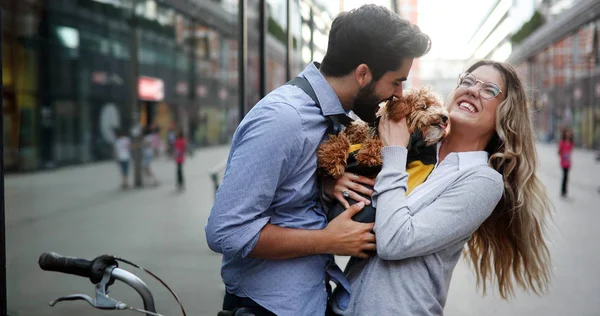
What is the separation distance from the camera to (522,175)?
2121 millimetres

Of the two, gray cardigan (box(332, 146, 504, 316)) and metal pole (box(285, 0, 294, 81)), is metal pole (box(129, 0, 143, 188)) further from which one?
gray cardigan (box(332, 146, 504, 316))

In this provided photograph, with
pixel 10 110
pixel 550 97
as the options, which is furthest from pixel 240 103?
pixel 550 97

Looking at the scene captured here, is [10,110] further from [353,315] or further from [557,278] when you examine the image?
[557,278]

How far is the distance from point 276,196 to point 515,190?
0.90 meters

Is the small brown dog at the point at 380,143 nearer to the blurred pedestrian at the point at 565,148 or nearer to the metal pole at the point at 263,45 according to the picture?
the metal pole at the point at 263,45

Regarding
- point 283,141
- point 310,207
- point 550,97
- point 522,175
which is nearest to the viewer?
point 283,141

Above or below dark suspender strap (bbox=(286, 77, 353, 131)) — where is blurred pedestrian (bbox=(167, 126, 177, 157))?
below

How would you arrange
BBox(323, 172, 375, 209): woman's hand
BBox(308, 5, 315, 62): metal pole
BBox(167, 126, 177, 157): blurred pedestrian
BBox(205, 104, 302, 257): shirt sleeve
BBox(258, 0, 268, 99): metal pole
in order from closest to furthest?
BBox(205, 104, 302, 257): shirt sleeve, BBox(323, 172, 375, 209): woman's hand, BBox(258, 0, 268, 99): metal pole, BBox(167, 126, 177, 157): blurred pedestrian, BBox(308, 5, 315, 62): metal pole

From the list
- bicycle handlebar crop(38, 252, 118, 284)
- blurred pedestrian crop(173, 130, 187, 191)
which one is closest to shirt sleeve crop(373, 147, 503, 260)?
bicycle handlebar crop(38, 252, 118, 284)

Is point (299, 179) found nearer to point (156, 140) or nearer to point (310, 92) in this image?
point (310, 92)

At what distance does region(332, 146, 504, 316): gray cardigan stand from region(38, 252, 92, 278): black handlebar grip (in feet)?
2.58

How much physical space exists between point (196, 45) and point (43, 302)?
312 cm

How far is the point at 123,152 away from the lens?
5.34 m

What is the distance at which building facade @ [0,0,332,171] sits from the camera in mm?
4086
